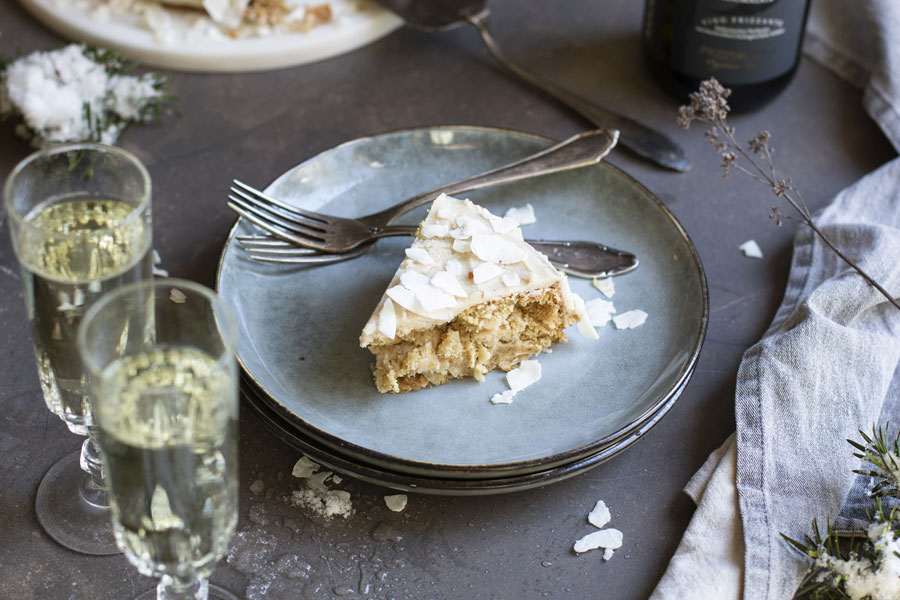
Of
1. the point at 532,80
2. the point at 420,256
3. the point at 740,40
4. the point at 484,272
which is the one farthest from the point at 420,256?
the point at 740,40

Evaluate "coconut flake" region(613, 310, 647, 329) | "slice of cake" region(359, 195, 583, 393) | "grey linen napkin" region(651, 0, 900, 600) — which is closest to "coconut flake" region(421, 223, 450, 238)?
"slice of cake" region(359, 195, 583, 393)

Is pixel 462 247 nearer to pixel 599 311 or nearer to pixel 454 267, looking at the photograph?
pixel 454 267

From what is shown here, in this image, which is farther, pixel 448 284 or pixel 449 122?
pixel 449 122

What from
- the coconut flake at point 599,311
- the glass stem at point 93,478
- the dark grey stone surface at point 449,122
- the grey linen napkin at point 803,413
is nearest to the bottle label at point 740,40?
the dark grey stone surface at point 449,122

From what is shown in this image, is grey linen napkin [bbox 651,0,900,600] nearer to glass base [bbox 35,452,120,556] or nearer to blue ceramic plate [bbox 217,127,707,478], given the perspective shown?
blue ceramic plate [bbox 217,127,707,478]

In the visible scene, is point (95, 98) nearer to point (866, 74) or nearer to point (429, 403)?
point (429, 403)

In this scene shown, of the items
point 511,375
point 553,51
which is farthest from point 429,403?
point 553,51

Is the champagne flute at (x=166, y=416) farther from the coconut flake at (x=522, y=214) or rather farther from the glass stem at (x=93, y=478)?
the coconut flake at (x=522, y=214)
